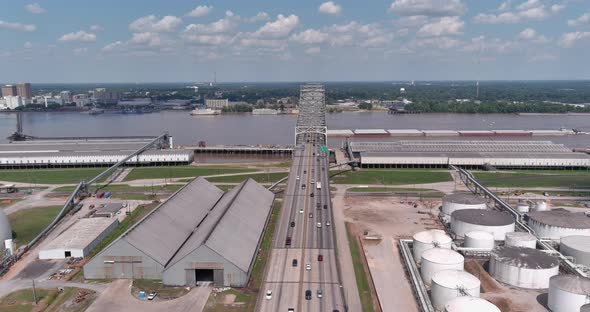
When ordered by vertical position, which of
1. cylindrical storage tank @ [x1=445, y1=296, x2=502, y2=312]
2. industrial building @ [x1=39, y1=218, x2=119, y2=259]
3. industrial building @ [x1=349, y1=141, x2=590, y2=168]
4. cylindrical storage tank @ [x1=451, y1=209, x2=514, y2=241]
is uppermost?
industrial building @ [x1=349, y1=141, x2=590, y2=168]

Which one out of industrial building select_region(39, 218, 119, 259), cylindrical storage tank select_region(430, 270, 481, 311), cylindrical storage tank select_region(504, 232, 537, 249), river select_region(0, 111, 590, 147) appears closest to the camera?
cylindrical storage tank select_region(430, 270, 481, 311)

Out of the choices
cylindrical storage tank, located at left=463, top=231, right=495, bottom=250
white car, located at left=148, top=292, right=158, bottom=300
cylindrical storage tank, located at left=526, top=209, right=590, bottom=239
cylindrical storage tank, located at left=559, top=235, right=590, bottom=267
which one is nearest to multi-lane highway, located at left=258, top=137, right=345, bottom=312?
white car, located at left=148, top=292, right=158, bottom=300

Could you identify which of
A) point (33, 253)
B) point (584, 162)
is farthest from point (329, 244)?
point (584, 162)

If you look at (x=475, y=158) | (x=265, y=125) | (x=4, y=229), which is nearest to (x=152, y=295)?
(x=4, y=229)

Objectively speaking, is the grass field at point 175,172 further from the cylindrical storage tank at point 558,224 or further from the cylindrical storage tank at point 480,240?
the cylindrical storage tank at point 558,224

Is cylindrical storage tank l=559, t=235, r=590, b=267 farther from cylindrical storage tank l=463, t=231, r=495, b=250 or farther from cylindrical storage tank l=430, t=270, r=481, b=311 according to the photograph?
cylindrical storage tank l=430, t=270, r=481, b=311

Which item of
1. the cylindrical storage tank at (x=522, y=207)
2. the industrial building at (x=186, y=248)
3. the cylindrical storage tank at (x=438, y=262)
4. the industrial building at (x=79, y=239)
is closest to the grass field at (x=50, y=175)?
the industrial building at (x=79, y=239)
